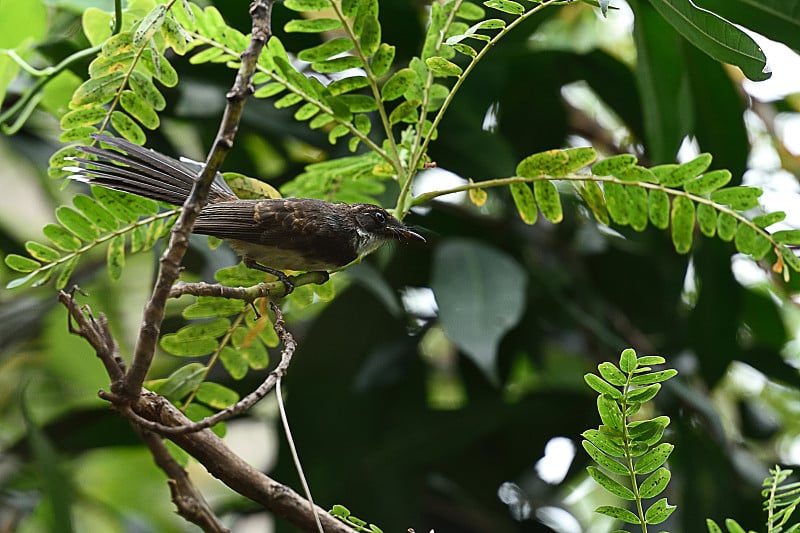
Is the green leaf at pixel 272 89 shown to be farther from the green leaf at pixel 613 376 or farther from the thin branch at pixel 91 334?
the green leaf at pixel 613 376

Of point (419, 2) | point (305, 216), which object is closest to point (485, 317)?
point (305, 216)

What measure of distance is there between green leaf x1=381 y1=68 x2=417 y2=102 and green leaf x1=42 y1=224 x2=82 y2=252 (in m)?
0.44

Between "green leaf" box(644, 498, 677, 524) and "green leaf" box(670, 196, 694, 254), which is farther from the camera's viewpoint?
"green leaf" box(670, 196, 694, 254)

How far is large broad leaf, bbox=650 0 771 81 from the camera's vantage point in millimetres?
941

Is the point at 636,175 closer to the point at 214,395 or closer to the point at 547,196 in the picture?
the point at 547,196

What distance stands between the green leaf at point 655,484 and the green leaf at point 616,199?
41cm

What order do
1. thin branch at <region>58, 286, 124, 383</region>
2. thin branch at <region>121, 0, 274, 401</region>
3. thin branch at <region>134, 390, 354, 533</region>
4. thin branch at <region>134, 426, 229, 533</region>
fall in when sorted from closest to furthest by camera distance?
1. thin branch at <region>121, 0, 274, 401</region>
2. thin branch at <region>58, 286, 124, 383</region>
3. thin branch at <region>134, 390, 354, 533</region>
4. thin branch at <region>134, 426, 229, 533</region>

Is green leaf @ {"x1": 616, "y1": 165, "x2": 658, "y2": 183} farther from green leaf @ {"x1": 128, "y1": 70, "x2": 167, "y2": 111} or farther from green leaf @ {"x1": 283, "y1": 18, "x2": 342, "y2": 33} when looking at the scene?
green leaf @ {"x1": 128, "y1": 70, "x2": 167, "y2": 111}

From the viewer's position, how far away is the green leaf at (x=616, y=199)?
1.15 meters

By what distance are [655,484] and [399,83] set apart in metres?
0.58

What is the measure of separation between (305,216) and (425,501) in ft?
3.98

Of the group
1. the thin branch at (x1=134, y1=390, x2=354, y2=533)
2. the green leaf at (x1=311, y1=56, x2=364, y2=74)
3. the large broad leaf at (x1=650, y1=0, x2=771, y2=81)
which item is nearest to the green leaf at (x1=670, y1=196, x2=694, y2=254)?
the large broad leaf at (x1=650, y1=0, x2=771, y2=81)

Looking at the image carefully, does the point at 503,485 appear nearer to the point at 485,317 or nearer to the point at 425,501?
the point at 425,501

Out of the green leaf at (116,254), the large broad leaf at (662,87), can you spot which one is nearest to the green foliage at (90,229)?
the green leaf at (116,254)
